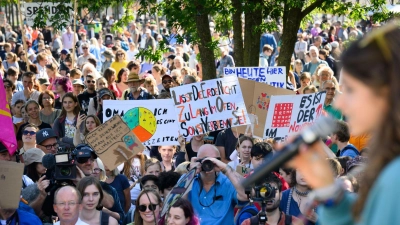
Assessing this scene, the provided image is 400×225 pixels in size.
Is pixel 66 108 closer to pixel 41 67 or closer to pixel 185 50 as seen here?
pixel 41 67

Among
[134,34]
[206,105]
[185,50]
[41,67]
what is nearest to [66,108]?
[206,105]

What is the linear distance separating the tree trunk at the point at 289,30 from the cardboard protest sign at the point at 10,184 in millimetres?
5937

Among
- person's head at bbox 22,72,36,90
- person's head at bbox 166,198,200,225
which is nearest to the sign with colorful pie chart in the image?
person's head at bbox 166,198,200,225

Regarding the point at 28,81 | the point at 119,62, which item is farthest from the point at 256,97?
the point at 119,62

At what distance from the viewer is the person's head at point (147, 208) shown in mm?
6328

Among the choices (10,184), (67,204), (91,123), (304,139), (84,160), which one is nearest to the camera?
(304,139)

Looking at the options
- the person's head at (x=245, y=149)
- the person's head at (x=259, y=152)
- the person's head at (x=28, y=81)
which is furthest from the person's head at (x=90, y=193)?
the person's head at (x=28, y=81)

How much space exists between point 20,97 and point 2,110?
22.3ft

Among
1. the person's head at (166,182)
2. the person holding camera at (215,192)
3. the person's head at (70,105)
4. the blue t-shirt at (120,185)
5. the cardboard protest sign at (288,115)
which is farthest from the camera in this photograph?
the person's head at (70,105)

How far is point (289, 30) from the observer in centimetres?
1110

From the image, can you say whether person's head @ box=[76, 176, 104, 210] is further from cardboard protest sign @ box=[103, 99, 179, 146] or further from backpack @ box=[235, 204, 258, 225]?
cardboard protest sign @ box=[103, 99, 179, 146]

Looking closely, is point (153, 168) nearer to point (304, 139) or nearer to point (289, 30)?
point (289, 30)

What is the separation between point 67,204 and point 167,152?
132 inches

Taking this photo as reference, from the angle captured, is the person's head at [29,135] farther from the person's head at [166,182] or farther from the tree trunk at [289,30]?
the tree trunk at [289,30]
